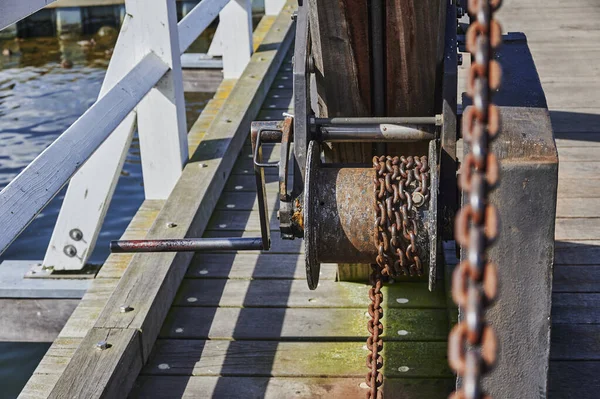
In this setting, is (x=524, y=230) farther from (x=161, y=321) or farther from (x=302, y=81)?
(x=161, y=321)

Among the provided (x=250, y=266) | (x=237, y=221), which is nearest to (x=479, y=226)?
(x=250, y=266)

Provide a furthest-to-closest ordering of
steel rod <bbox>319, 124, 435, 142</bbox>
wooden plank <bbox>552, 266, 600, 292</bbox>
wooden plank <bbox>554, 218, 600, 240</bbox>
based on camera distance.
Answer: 1. wooden plank <bbox>554, 218, 600, 240</bbox>
2. wooden plank <bbox>552, 266, 600, 292</bbox>
3. steel rod <bbox>319, 124, 435, 142</bbox>

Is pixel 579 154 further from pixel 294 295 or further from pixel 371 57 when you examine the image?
pixel 371 57

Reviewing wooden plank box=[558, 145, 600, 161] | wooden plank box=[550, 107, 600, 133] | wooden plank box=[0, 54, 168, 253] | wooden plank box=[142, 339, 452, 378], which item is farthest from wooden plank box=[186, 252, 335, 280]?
wooden plank box=[550, 107, 600, 133]

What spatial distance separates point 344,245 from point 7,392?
9.63 feet

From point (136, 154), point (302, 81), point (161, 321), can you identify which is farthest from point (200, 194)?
point (136, 154)

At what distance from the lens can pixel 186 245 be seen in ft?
8.32

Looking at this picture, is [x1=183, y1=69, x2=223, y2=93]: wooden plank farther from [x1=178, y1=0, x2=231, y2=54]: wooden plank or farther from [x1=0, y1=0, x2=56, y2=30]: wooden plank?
[x1=0, y1=0, x2=56, y2=30]: wooden plank

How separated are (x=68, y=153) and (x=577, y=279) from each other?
179 cm

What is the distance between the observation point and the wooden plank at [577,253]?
3.29 meters

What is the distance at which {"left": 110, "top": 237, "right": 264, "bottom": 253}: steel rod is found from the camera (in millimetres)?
2535

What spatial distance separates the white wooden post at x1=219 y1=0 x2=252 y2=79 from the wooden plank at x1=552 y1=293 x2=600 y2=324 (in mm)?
3378

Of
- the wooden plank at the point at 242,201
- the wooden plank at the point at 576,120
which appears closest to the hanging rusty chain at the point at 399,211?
the wooden plank at the point at 242,201

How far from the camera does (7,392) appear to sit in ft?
14.9
